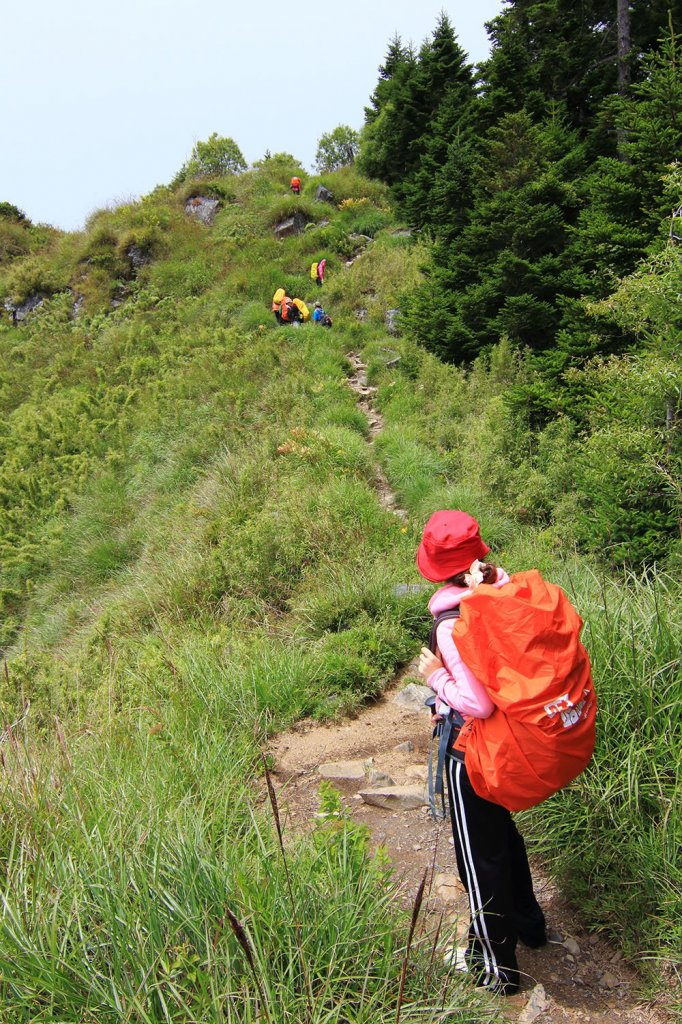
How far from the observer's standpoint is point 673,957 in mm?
2379

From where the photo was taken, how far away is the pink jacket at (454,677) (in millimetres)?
2211

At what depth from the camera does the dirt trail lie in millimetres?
2473

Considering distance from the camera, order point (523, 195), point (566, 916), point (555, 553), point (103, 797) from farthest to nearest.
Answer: point (523, 195) → point (555, 553) → point (566, 916) → point (103, 797)

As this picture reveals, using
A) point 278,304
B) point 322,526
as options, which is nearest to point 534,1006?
point 322,526

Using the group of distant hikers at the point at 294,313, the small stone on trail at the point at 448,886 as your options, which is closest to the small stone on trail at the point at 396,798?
the small stone on trail at the point at 448,886

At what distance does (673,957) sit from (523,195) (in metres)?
11.1

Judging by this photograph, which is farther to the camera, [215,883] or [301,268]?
[301,268]

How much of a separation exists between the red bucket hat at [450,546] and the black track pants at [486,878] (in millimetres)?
746

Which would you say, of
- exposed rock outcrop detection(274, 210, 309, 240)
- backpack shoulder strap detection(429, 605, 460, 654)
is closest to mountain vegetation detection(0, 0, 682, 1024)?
backpack shoulder strap detection(429, 605, 460, 654)

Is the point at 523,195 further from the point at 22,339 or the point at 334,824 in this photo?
the point at 22,339

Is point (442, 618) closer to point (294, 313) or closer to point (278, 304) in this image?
point (294, 313)

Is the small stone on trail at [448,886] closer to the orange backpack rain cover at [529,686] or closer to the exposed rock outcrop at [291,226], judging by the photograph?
the orange backpack rain cover at [529,686]

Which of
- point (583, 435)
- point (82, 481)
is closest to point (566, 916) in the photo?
point (583, 435)

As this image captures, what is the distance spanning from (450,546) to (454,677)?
0.53m
